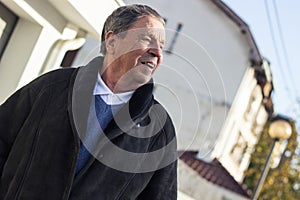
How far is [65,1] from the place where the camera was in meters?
4.17

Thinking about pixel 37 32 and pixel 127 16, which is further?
pixel 37 32

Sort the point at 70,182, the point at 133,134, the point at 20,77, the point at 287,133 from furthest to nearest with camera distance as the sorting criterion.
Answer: the point at 287,133 < the point at 20,77 < the point at 133,134 < the point at 70,182

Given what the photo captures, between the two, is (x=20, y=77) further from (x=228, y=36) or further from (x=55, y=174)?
(x=228, y=36)

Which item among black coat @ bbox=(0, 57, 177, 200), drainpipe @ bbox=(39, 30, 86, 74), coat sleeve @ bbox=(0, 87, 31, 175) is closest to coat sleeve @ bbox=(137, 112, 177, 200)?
black coat @ bbox=(0, 57, 177, 200)

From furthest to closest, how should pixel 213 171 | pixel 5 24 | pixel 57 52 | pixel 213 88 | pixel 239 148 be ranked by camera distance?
pixel 239 148
pixel 213 171
pixel 213 88
pixel 57 52
pixel 5 24

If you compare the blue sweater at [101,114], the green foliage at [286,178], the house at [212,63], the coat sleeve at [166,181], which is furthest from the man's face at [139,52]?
the green foliage at [286,178]

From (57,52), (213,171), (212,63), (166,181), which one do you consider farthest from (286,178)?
(166,181)

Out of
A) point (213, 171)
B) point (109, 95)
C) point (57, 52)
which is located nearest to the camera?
point (109, 95)

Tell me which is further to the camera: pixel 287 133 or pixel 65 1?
pixel 287 133

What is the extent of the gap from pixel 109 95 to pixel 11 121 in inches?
13.8

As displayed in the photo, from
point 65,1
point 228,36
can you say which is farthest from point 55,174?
point 228,36

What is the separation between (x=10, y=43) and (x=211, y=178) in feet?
34.7

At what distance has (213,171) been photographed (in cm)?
1564

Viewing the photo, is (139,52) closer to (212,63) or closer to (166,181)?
(166,181)
